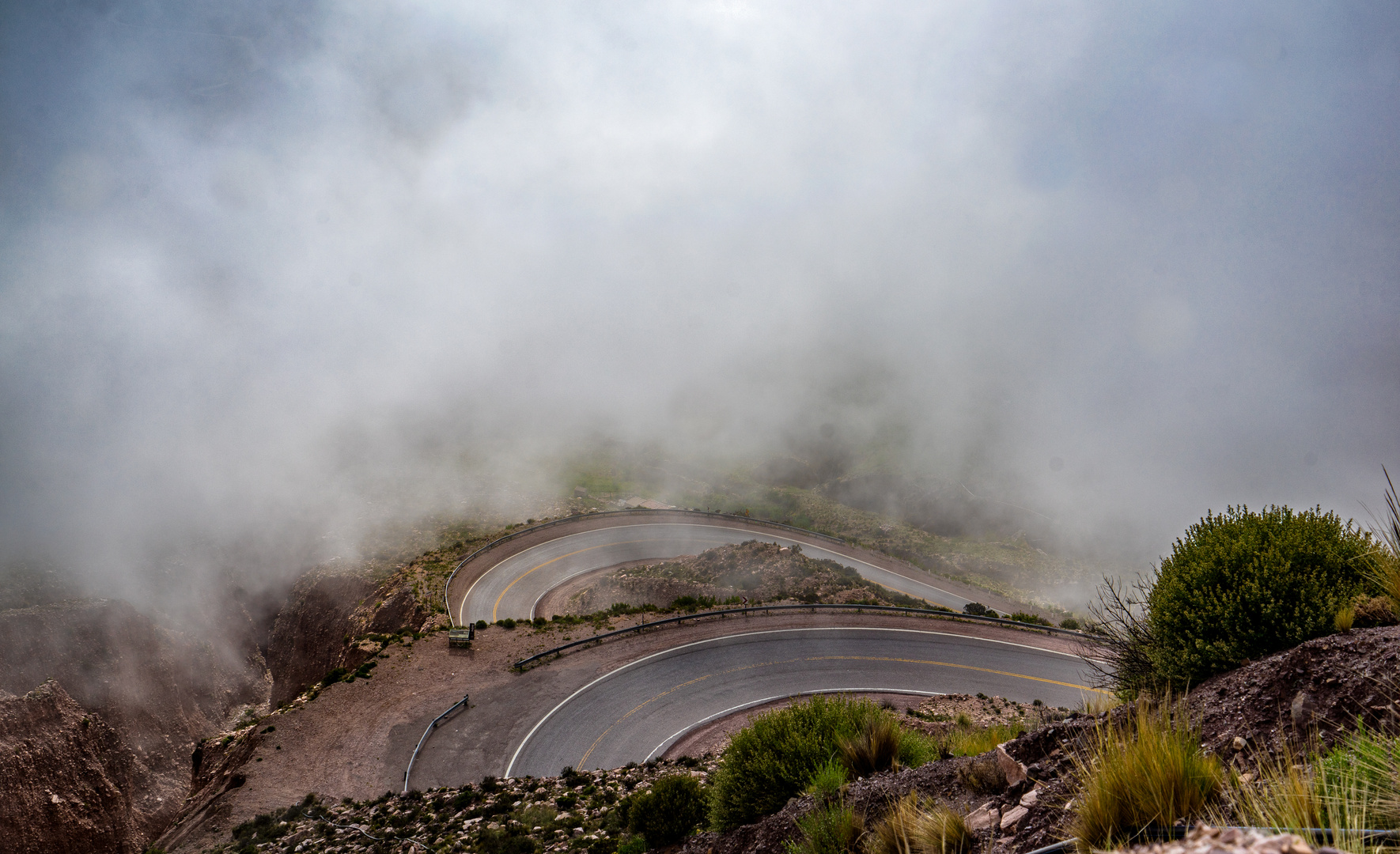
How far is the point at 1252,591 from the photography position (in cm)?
838

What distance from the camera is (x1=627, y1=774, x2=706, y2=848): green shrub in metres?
12.4

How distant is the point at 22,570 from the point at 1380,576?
81589mm

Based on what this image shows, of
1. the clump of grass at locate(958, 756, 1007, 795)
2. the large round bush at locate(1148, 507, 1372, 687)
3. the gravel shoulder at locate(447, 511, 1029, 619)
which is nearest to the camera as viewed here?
the clump of grass at locate(958, 756, 1007, 795)

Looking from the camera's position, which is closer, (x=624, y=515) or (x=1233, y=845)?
(x=1233, y=845)

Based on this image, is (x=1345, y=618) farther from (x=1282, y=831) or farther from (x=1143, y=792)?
(x=1282, y=831)

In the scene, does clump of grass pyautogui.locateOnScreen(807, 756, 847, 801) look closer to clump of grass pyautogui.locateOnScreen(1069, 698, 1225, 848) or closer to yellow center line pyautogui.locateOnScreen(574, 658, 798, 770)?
clump of grass pyautogui.locateOnScreen(1069, 698, 1225, 848)

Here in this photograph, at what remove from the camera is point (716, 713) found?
2478 cm

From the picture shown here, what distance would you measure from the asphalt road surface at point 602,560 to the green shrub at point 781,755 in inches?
1173

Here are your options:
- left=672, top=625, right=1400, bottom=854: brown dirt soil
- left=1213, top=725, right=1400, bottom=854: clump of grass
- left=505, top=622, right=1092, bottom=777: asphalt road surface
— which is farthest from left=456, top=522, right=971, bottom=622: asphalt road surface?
left=1213, top=725, right=1400, bottom=854: clump of grass

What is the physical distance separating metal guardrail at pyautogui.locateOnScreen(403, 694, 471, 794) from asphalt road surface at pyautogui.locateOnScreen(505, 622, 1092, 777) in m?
3.68

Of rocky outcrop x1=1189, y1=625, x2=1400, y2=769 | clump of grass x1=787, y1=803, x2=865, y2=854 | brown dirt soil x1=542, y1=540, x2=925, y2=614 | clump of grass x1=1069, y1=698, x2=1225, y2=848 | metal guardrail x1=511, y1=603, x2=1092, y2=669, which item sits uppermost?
brown dirt soil x1=542, y1=540, x2=925, y2=614

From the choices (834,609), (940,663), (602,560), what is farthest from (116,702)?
(940,663)

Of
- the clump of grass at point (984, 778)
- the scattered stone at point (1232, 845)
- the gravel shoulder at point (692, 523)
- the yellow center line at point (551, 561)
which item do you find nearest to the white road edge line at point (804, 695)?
the clump of grass at point (984, 778)

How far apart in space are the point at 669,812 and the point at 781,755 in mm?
4329
